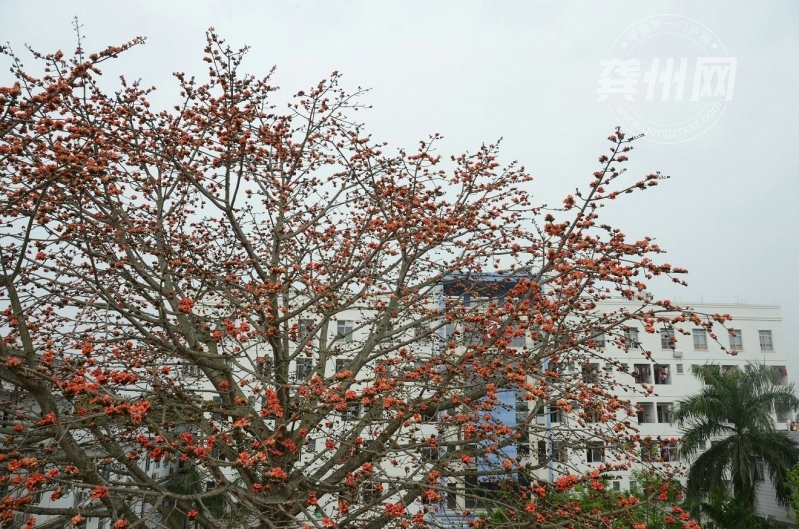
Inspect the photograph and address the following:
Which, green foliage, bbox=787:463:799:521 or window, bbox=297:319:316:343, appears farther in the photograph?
green foliage, bbox=787:463:799:521

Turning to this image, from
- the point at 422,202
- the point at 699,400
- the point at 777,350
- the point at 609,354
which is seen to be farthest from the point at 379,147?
the point at 777,350

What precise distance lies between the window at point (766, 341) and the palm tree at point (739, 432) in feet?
38.6

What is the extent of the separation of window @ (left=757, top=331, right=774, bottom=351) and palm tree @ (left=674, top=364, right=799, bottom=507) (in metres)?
11.8

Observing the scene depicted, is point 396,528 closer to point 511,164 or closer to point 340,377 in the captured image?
point 340,377

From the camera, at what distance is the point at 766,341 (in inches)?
1001

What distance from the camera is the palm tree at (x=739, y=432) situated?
1334cm

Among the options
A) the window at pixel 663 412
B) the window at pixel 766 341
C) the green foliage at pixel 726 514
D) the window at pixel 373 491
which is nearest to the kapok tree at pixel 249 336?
the window at pixel 373 491

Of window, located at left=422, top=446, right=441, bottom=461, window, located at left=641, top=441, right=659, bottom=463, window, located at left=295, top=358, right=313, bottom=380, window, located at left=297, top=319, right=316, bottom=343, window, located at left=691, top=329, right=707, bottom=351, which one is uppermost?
window, located at left=691, top=329, right=707, bottom=351

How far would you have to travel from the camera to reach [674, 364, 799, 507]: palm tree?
13.3 m

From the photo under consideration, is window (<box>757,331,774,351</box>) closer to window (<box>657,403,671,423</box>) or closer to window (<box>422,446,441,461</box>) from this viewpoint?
window (<box>657,403,671,423</box>)

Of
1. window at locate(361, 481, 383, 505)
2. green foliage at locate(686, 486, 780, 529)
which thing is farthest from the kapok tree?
green foliage at locate(686, 486, 780, 529)

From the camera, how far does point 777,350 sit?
25328mm

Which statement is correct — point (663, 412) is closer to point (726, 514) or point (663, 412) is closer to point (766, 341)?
point (766, 341)

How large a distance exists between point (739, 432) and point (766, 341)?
561 inches
